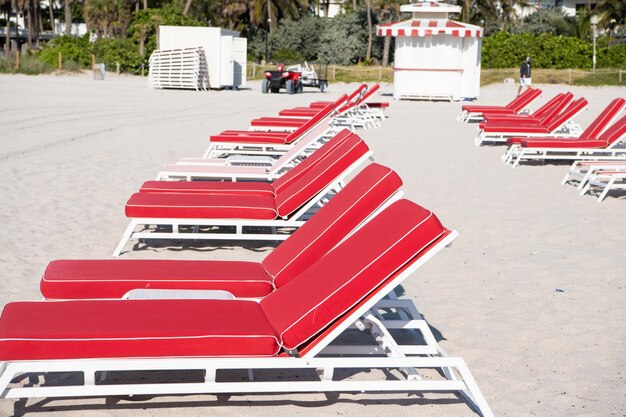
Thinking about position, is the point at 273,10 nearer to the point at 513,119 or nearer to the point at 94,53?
the point at 94,53

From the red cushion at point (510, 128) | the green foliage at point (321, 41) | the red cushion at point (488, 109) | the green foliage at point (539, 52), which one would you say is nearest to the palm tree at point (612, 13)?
the green foliage at point (539, 52)

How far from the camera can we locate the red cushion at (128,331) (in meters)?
3.58

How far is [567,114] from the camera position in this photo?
14.1 m

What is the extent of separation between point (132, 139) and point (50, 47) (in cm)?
3570

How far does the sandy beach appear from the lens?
4.08 m

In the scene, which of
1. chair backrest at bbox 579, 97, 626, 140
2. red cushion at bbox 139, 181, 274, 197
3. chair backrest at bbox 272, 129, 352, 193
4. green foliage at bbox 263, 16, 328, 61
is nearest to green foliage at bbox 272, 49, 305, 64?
green foliage at bbox 263, 16, 328, 61

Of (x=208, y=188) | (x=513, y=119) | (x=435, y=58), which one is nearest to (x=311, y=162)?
(x=208, y=188)

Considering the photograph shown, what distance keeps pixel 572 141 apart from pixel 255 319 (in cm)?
933

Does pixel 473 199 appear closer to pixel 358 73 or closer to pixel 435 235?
pixel 435 235

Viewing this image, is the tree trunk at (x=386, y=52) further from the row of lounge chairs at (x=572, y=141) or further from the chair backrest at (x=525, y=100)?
the row of lounge chairs at (x=572, y=141)

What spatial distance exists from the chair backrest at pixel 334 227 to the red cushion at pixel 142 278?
0.12 metres

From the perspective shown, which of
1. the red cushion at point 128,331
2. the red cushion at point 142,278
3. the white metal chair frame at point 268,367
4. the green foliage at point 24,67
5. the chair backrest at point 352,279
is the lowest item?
the green foliage at point 24,67

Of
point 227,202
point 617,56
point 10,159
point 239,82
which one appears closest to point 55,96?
point 239,82

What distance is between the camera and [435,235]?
3895 mm
